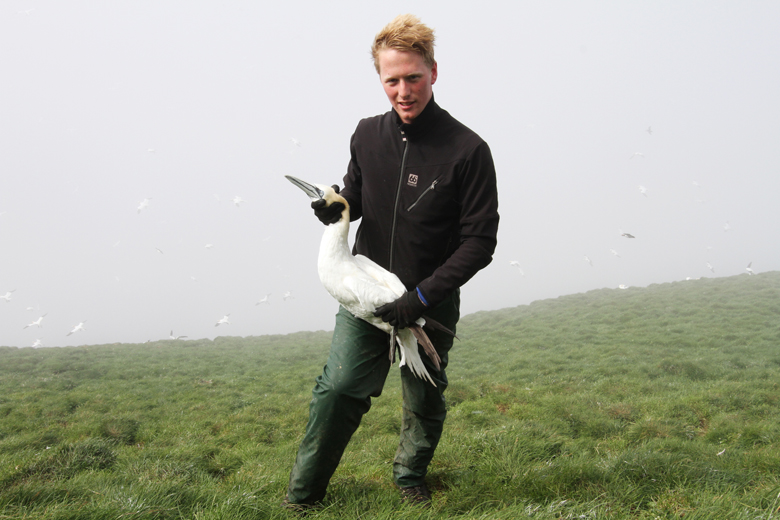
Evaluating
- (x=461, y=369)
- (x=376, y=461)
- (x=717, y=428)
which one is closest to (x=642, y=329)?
(x=461, y=369)

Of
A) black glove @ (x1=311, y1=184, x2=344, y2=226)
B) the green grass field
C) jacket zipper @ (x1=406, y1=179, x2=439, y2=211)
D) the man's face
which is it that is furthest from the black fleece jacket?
the green grass field

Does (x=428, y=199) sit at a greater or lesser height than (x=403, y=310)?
greater

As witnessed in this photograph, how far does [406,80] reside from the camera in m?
3.14

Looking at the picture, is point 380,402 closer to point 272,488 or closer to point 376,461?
point 376,461

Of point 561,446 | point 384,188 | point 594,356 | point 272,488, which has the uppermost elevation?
point 384,188

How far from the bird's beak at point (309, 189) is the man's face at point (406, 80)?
849 mm

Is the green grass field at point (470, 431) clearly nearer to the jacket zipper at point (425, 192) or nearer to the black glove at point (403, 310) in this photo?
the black glove at point (403, 310)

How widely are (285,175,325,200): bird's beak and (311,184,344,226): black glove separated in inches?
1.8

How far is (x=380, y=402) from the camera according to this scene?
9.52 m

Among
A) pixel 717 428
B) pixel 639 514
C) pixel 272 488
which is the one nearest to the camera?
pixel 639 514

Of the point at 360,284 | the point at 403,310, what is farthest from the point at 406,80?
the point at 403,310

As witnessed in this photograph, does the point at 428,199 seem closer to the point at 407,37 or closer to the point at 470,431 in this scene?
the point at 407,37

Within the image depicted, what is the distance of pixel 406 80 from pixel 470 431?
4510 millimetres

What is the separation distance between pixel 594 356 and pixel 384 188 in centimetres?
1373
